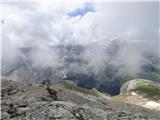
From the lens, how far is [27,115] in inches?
1334

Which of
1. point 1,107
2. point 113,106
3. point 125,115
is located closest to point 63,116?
point 1,107

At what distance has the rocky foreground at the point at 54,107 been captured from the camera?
34.5 metres

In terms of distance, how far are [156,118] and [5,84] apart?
2017cm

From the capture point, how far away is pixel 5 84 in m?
45.3

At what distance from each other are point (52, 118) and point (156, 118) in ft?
55.2

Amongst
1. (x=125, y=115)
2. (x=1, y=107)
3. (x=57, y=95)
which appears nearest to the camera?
(x=1, y=107)

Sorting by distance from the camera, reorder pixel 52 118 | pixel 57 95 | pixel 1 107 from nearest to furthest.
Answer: pixel 52 118 < pixel 1 107 < pixel 57 95

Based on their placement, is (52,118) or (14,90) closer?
(52,118)

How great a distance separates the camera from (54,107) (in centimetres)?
3575

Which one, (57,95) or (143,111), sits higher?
(57,95)

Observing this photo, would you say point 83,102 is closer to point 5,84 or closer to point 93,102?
point 93,102

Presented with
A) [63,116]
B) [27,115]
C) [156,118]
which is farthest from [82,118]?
[156,118]

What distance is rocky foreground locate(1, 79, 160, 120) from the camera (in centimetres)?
3450

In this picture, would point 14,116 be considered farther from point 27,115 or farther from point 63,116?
point 63,116
